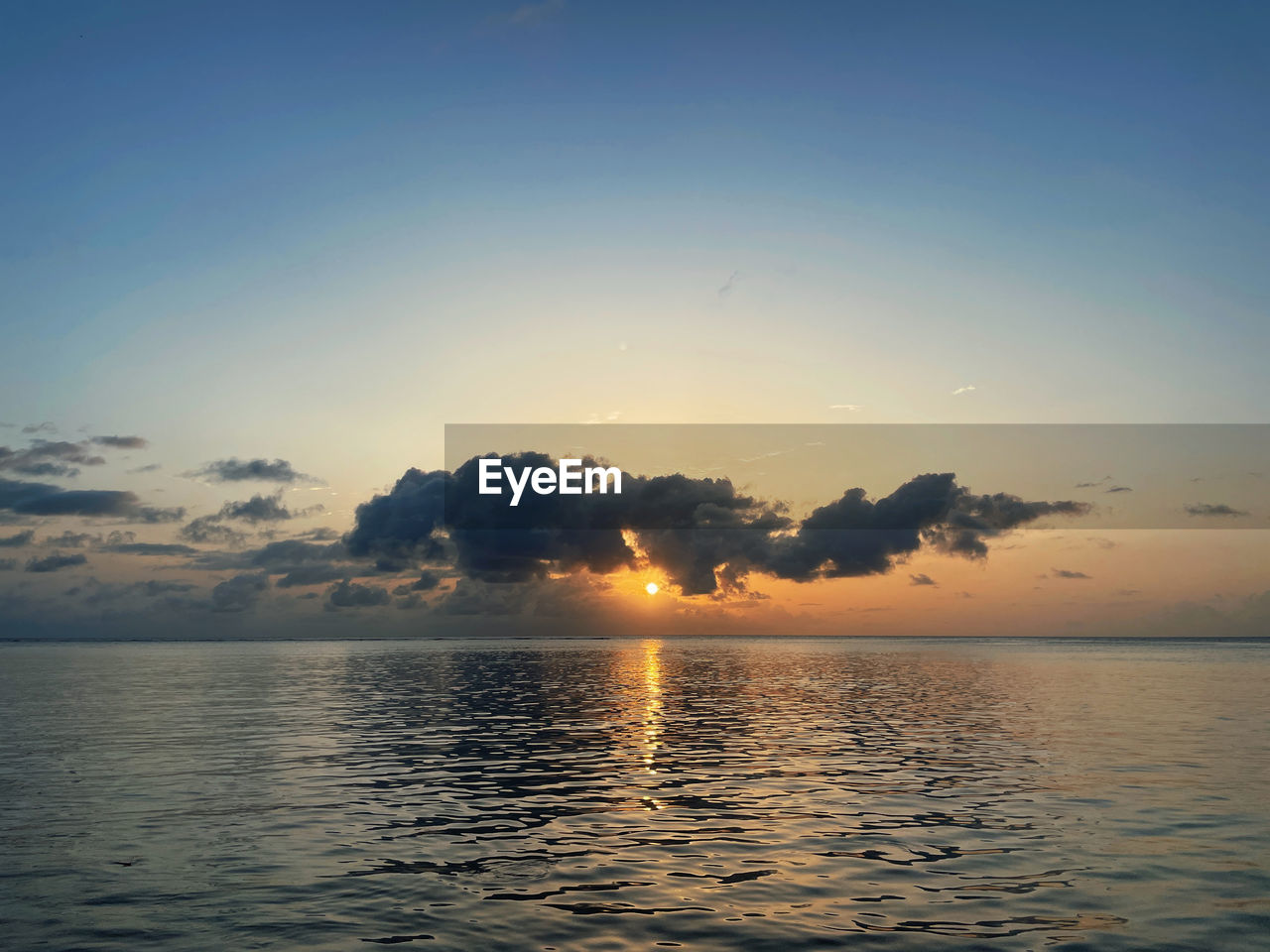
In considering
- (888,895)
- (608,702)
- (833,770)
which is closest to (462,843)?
(888,895)

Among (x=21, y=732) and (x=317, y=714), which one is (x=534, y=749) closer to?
(x=317, y=714)

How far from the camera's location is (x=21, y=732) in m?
49.4

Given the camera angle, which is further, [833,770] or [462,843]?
[833,770]

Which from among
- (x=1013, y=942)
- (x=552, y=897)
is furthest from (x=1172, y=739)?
(x=552, y=897)

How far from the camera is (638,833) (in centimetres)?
2505

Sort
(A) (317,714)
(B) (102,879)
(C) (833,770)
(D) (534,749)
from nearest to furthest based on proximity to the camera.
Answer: (B) (102,879)
(C) (833,770)
(D) (534,749)
(A) (317,714)

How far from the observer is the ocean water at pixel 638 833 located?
57.1ft

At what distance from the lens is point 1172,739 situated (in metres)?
45.1

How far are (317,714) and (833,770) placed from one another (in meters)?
37.9

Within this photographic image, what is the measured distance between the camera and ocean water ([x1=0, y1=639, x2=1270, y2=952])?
17.4 m

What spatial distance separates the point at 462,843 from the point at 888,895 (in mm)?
11035

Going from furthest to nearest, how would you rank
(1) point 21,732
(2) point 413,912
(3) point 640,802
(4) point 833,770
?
(1) point 21,732, (4) point 833,770, (3) point 640,802, (2) point 413,912

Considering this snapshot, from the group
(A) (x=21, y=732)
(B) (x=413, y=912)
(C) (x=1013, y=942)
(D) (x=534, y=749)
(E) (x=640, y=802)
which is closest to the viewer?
(C) (x=1013, y=942)

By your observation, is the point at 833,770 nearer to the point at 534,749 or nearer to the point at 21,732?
the point at 534,749
